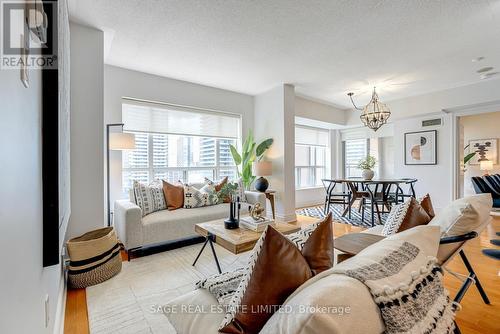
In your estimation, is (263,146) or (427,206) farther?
(263,146)

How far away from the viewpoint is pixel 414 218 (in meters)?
1.71

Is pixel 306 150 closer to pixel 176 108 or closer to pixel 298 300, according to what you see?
pixel 176 108

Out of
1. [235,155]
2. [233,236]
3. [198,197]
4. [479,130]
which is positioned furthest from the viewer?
[479,130]

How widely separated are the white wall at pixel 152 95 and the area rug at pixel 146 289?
1420 mm

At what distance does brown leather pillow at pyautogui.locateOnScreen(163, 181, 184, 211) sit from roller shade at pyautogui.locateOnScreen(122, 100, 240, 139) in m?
1.09

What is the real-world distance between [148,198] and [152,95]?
1.74 meters

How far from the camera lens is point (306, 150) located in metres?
6.73

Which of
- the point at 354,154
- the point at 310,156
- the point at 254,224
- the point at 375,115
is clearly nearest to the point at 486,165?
the point at 354,154

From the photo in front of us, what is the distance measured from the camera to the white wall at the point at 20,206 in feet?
1.84

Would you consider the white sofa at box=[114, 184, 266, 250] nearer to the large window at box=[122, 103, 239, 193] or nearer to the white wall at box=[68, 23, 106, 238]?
the white wall at box=[68, 23, 106, 238]

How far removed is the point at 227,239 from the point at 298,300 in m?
1.54

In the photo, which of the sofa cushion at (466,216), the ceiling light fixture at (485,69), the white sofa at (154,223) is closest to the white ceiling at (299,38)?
the ceiling light fixture at (485,69)

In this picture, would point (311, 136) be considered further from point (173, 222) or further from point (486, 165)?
point (173, 222)

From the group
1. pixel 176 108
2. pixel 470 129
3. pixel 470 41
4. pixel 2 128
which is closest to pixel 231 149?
pixel 176 108
